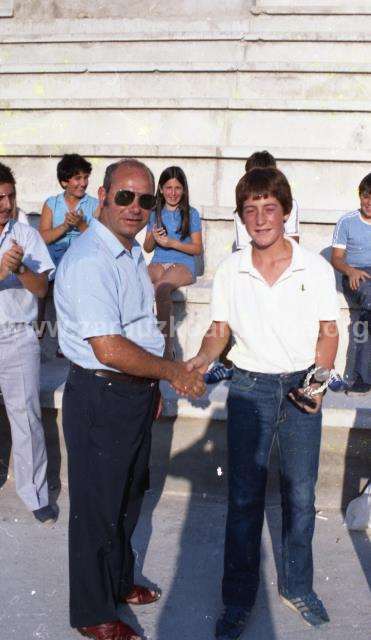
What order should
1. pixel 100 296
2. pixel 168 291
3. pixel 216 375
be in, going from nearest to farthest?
1. pixel 100 296
2. pixel 216 375
3. pixel 168 291

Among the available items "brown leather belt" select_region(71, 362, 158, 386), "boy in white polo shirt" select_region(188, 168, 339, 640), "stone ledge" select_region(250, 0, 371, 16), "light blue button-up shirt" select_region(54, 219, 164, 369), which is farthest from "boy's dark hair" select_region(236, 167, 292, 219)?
"stone ledge" select_region(250, 0, 371, 16)

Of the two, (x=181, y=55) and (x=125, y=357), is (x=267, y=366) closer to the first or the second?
(x=125, y=357)

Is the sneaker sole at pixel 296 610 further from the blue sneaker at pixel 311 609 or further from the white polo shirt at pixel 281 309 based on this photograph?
the white polo shirt at pixel 281 309

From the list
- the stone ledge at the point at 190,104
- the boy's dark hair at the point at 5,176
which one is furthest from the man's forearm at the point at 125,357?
the stone ledge at the point at 190,104

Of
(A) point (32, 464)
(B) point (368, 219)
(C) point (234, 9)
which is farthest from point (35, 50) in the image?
(A) point (32, 464)

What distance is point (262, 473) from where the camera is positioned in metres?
3.29

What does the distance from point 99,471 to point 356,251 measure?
2.98m

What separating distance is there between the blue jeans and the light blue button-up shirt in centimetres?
48

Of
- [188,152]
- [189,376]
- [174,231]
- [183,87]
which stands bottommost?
[189,376]

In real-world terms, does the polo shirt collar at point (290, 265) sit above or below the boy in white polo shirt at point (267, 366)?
above

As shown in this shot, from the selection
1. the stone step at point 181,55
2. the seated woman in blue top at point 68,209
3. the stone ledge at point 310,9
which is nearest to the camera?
the seated woman in blue top at point 68,209

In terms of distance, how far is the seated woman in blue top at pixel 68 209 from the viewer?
18.2ft

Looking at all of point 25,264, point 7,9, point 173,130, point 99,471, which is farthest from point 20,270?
point 7,9

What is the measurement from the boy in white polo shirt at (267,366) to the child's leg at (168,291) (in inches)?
71.7
